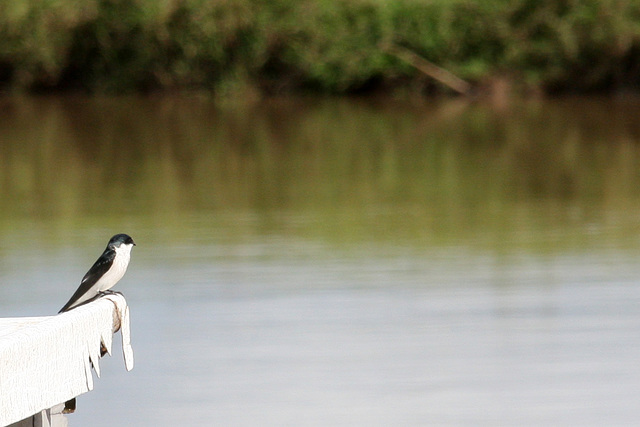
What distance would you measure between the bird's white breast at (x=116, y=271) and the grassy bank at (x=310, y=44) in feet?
57.9

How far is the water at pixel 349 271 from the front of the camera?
392 cm

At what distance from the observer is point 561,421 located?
3592 millimetres

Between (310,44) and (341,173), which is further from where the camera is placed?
(310,44)

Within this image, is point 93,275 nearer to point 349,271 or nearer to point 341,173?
point 349,271

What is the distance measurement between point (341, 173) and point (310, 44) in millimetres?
10349

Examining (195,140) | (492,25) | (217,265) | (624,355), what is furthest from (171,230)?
(492,25)

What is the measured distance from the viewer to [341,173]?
425 inches

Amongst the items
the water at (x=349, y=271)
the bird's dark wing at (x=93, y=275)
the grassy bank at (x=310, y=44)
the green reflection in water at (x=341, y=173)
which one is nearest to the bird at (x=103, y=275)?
the bird's dark wing at (x=93, y=275)

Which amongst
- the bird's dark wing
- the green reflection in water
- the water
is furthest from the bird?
the green reflection in water

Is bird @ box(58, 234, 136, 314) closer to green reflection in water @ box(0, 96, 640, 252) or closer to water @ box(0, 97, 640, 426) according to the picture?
water @ box(0, 97, 640, 426)

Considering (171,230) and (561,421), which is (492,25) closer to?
(171,230)

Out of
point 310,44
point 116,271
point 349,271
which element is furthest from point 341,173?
point 310,44

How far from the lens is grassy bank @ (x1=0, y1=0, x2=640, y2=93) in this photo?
67.6 ft

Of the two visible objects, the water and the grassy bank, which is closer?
the water
